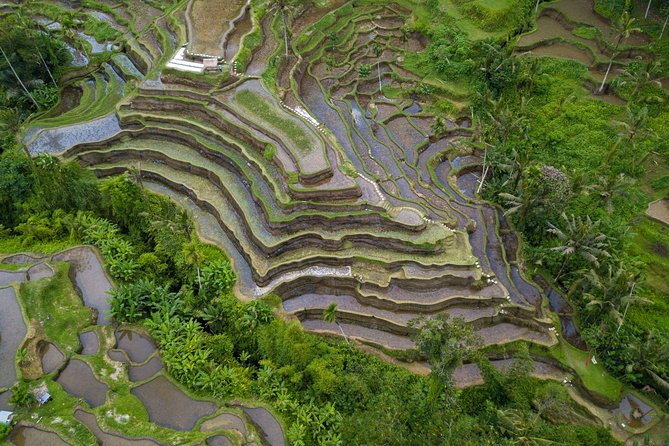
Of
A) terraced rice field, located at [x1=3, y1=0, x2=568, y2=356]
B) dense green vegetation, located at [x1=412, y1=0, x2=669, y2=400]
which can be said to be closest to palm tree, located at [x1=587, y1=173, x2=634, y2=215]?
dense green vegetation, located at [x1=412, y1=0, x2=669, y2=400]

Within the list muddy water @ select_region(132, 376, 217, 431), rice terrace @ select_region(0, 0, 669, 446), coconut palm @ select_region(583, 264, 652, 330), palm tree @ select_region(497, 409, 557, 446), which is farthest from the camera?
coconut palm @ select_region(583, 264, 652, 330)

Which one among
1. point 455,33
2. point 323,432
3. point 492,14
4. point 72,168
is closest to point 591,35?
point 492,14

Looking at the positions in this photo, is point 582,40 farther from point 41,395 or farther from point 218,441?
point 41,395

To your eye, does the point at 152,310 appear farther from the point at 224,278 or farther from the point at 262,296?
the point at 262,296

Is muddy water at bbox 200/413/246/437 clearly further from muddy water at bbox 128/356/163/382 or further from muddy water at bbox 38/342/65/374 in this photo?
muddy water at bbox 38/342/65/374

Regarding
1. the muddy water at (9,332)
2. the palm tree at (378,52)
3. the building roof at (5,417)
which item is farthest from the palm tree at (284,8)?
the building roof at (5,417)

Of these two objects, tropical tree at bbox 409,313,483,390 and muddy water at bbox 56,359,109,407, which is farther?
muddy water at bbox 56,359,109,407
